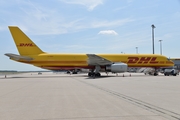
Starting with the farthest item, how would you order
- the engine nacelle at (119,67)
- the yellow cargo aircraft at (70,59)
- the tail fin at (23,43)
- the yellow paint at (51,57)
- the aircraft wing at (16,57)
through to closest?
the yellow paint at (51,57) → the tail fin at (23,43) → the yellow cargo aircraft at (70,59) → the engine nacelle at (119,67) → the aircraft wing at (16,57)

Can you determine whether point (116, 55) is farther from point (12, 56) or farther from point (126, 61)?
point (12, 56)

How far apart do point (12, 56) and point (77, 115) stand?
30219 mm

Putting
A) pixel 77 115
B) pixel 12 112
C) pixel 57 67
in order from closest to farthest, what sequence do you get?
pixel 77 115, pixel 12 112, pixel 57 67

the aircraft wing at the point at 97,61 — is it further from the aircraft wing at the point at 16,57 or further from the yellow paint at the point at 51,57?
the aircraft wing at the point at 16,57

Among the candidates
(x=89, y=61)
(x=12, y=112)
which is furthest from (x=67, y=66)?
(x=12, y=112)

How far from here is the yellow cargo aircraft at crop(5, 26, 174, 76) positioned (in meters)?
35.4

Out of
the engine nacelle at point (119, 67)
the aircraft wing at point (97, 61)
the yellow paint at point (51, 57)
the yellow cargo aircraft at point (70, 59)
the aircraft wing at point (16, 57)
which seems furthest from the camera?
the yellow paint at point (51, 57)

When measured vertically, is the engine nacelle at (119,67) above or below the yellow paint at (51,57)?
below

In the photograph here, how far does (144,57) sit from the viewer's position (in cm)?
3841

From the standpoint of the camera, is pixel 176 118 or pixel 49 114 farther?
pixel 49 114

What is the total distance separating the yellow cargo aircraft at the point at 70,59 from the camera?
35.4 meters

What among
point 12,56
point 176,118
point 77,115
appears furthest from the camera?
point 12,56

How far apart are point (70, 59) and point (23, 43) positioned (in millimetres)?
7949

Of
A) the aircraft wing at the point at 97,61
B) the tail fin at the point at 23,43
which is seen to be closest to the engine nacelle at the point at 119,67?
the aircraft wing at the point at 97,61
